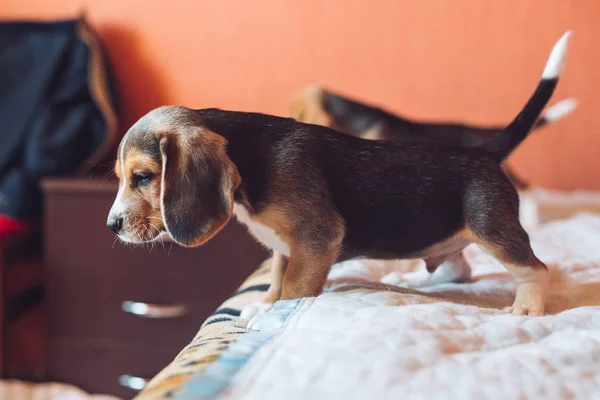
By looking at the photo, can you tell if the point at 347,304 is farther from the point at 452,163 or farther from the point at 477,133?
the point at 477,133

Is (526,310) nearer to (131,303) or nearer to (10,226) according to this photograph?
(131,303)

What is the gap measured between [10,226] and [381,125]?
1.06 m

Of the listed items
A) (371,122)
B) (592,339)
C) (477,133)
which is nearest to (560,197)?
(477,133)

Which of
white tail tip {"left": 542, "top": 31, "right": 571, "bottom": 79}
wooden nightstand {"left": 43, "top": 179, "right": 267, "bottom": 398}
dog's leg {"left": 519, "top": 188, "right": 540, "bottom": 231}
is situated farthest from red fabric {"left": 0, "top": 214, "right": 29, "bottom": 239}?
white tail tip {"left": 542, "top": 31, "right": 571, "bottom": 79}

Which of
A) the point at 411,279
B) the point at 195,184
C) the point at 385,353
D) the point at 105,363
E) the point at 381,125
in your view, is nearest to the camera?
the point at 385,353

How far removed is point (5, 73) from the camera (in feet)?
6.54

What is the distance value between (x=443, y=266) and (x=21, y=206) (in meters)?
1.31

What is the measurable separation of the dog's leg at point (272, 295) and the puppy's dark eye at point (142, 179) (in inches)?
8.2

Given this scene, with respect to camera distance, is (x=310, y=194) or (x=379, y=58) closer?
(x=310, y=194)

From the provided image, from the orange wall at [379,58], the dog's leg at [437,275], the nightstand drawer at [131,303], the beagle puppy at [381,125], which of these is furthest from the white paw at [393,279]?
the orange wall at [379,58]

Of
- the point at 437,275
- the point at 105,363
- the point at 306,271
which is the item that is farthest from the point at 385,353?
the point at 105,363

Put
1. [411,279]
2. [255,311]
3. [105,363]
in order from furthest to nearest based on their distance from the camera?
[105,363], [411,279], [255,311]

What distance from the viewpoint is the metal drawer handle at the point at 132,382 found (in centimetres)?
175

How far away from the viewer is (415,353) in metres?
0.58
